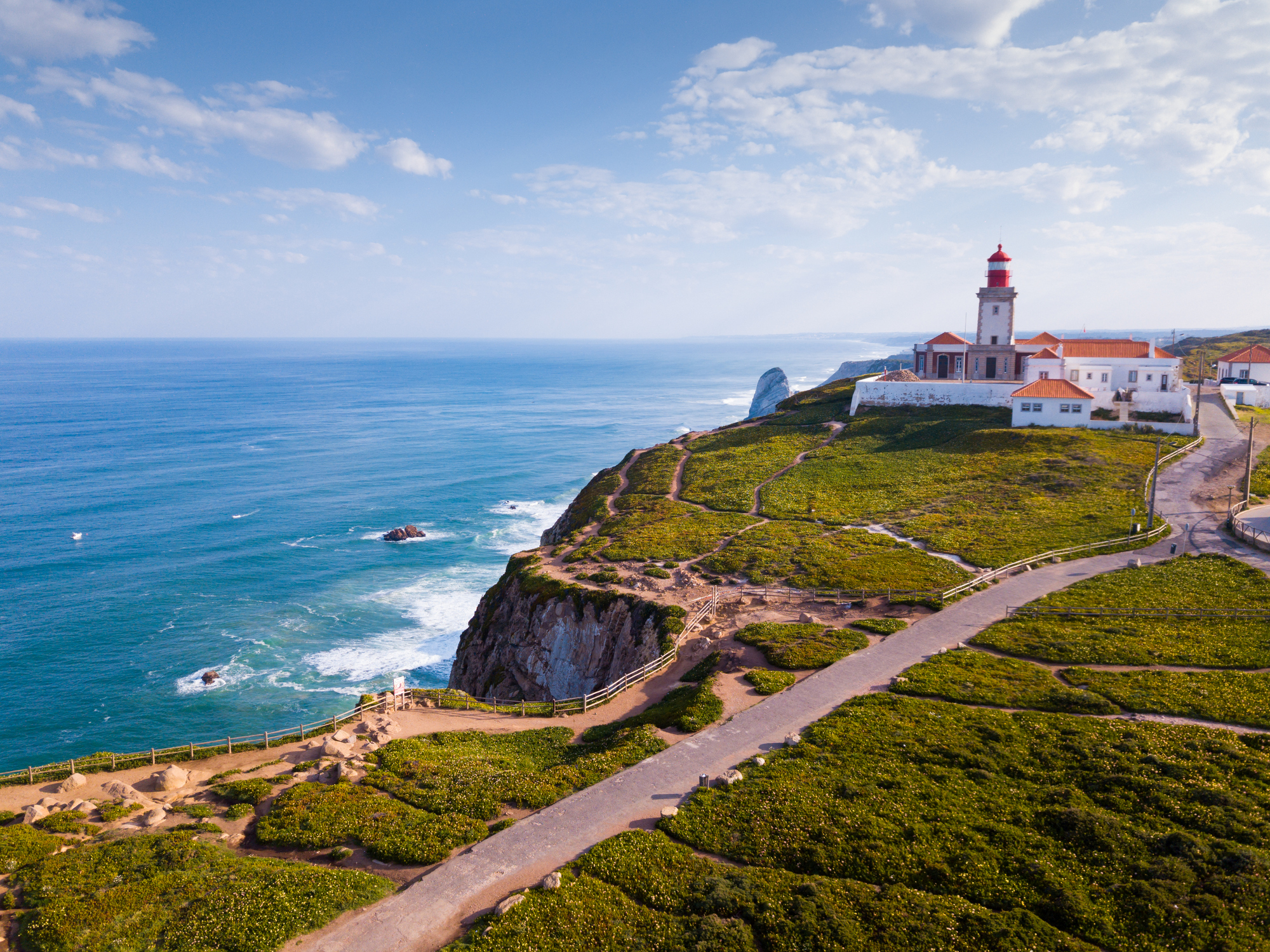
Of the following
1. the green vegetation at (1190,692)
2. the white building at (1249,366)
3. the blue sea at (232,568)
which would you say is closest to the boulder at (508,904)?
the green vegetation at (1190,692)

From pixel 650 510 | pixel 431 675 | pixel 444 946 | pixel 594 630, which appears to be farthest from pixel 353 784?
pixel 650 510

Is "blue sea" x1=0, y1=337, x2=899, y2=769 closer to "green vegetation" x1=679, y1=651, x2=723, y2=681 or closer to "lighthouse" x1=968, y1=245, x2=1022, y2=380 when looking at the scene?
"green vegetation" x1=679, y1=651, x2=723, y2=681

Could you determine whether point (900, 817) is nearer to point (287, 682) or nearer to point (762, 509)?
point (762, 509)

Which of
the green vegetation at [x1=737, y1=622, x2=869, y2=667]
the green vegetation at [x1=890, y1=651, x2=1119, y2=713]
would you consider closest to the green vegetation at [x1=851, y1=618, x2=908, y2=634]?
the green vegetation at [x1=737, y1=622, x2=869, y2=667]

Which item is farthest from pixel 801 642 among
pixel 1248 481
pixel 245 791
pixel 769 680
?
pixel 1248 481

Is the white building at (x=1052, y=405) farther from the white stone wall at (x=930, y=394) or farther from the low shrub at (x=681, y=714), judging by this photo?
the low shrub at (x=681, y=714)

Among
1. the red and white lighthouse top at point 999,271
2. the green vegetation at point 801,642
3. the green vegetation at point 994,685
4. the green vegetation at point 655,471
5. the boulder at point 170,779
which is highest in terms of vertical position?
the red and white lighthouse top at point 999,271

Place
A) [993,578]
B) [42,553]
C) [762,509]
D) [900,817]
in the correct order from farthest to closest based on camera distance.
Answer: [42,553] < [762,509] < [993,578] < [900,817]
